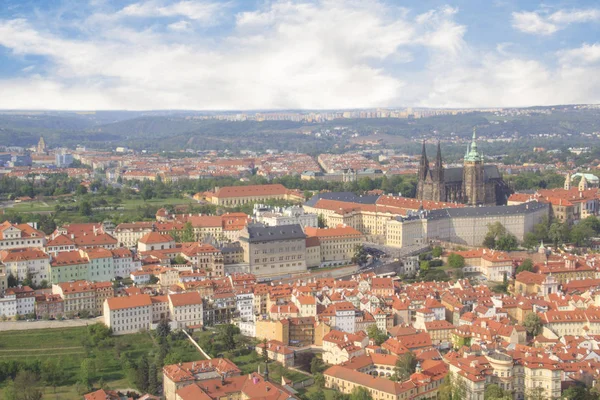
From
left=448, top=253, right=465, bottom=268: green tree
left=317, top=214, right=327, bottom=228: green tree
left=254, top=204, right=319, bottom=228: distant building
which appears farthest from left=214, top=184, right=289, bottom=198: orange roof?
left=448, top=253, right=465, bottom=268: green tree

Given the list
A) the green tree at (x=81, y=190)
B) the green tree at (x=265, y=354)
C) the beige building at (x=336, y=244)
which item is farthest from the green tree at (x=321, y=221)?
the green tree at (x=81, y=190)

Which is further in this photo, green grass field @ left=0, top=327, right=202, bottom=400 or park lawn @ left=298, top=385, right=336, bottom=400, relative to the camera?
green grass field @ left=0, top=327, right=202, bottom=400

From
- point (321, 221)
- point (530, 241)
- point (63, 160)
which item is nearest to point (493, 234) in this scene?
point (530, 241)

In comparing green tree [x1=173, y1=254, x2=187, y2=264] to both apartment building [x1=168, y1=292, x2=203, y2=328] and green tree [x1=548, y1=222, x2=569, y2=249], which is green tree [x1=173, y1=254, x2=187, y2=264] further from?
green tree [x1=548, y1=222, x2=569, y2=249]

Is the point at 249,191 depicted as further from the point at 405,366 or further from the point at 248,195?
the point at 405,366

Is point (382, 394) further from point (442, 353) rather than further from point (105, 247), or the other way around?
point (105, 247)

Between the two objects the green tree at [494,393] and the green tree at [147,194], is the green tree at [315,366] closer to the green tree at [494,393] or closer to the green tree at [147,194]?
the green tree at [494,393]
